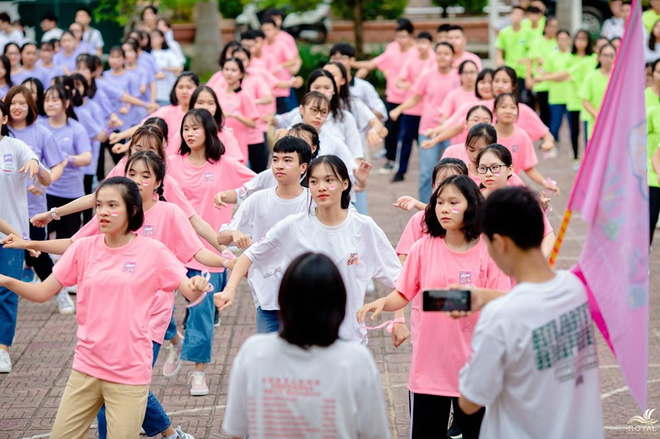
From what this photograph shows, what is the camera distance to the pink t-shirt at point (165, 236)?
18.7ft

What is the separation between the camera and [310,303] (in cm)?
344

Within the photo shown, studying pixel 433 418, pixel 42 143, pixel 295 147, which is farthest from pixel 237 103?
pixel 433 418

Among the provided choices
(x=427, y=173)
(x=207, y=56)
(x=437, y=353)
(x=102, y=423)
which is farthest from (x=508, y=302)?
(x=207, y=56)

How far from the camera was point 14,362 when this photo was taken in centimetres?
755

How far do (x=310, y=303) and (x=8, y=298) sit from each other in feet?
14.5

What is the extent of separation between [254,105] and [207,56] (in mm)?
12042

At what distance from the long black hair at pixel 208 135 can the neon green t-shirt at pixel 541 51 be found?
959 cm

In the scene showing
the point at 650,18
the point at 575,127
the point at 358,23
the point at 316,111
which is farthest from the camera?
the point at 358,23

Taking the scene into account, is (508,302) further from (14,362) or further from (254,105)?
(254,105)

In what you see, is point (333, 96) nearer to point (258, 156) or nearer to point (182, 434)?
point (258, 156)

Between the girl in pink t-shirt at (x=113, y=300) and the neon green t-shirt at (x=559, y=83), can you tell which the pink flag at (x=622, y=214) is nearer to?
the girl in pink t-shirt at (x=113, y=300)

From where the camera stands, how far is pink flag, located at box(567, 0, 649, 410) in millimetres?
3889

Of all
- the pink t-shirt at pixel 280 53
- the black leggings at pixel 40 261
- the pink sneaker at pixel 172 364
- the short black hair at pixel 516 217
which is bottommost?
the pink sneaker at pixel 172 364

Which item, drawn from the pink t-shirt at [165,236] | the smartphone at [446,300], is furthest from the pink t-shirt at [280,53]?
the smartphone at [446,300]
